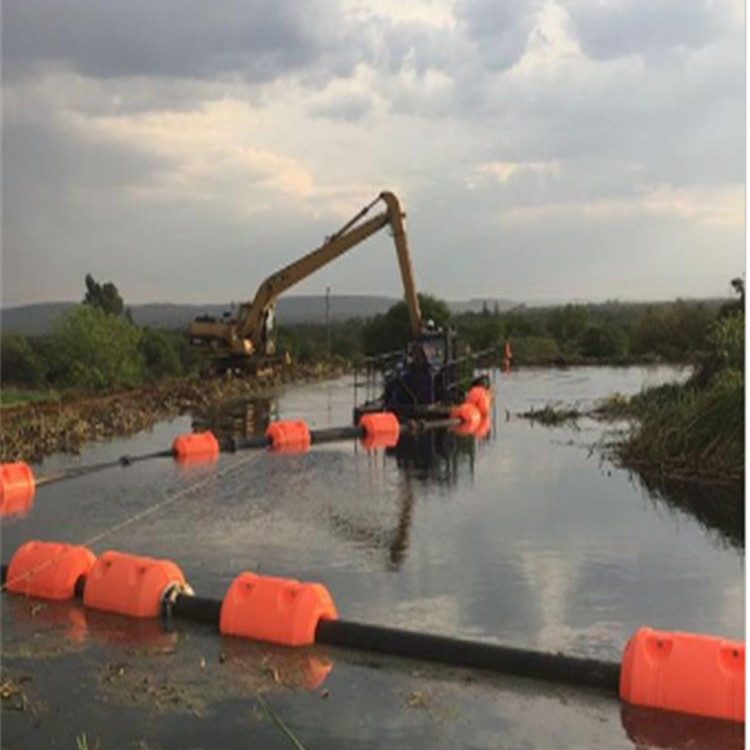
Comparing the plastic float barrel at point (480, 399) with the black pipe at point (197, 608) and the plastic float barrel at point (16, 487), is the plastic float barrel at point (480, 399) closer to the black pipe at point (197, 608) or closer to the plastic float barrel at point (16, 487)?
the plastic float barrel at point (16, 487)

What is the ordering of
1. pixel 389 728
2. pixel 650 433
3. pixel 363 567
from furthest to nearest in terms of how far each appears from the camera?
pixel 650 433 → pixel 363 567 → pixel 389 728

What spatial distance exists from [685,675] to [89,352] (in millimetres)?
21414

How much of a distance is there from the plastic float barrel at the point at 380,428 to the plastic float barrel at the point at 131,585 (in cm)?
797

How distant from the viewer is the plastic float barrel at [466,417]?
53.3 feet

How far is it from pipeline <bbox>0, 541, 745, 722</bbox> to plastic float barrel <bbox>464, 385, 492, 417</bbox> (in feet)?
35.9

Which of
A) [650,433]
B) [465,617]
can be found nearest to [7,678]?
[465,617]

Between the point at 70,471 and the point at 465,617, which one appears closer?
the point at 465,617

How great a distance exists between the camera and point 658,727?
16.3ft

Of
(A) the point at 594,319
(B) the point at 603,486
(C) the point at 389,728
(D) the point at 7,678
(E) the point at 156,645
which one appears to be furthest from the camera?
(A) the point at 594,319

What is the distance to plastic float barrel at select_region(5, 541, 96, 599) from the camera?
7.18 m

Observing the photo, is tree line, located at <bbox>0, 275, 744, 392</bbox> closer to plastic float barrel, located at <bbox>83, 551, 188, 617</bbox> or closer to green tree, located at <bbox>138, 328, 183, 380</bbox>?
green tree, located at <bbox>138, 328, 183, 380</bbox>

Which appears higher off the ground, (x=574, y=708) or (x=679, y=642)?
(x=679, y=642)

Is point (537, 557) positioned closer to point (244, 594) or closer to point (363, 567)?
point (363, 567)

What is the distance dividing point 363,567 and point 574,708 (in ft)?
9.43
